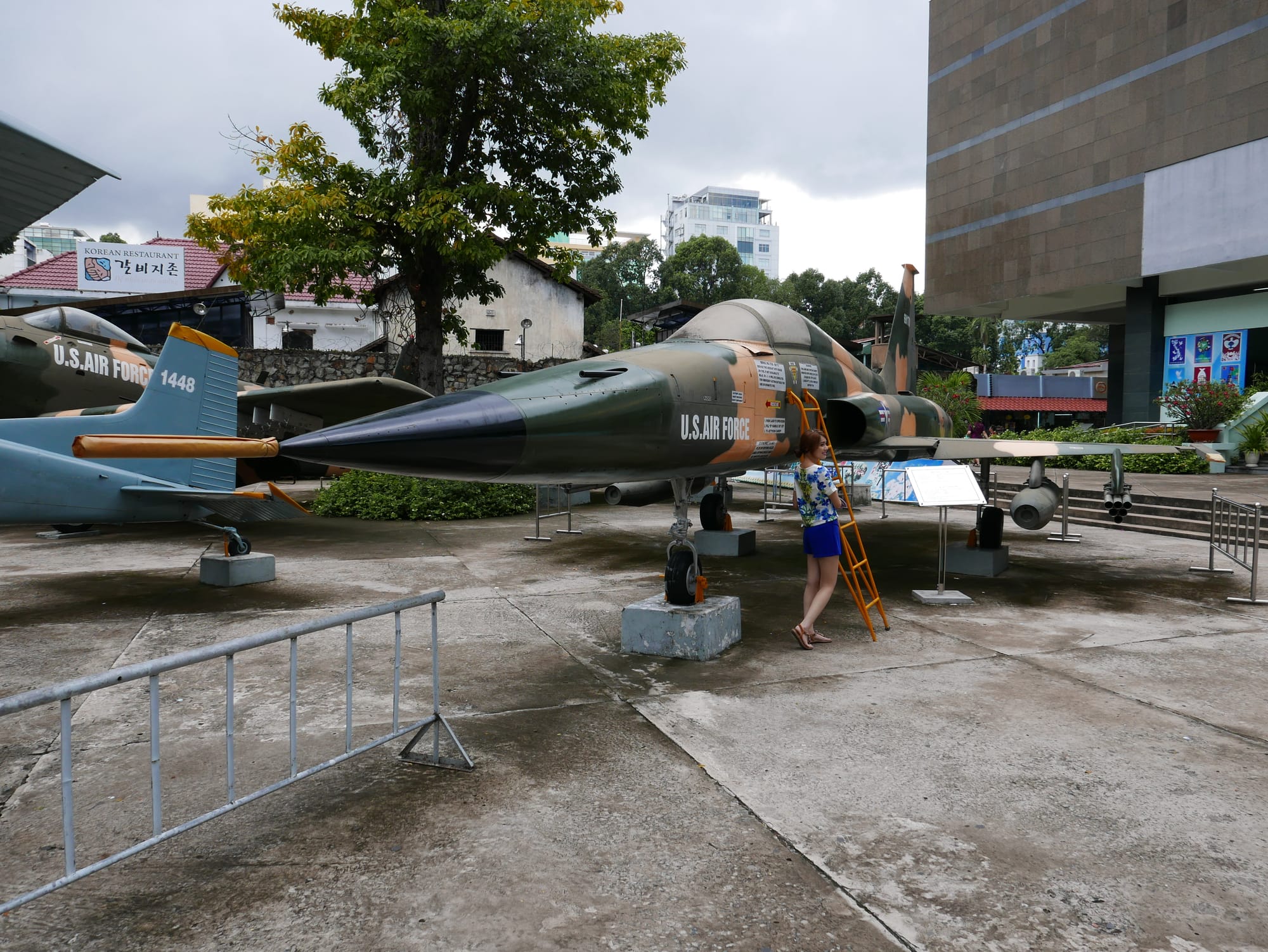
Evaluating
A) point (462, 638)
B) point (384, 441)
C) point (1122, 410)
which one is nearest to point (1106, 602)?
point (462, 638)

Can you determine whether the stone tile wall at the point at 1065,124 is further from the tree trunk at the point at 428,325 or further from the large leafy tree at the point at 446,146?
the tree trunk at the point at 428,325

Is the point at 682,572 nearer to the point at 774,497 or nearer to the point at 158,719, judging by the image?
the point at 158,719

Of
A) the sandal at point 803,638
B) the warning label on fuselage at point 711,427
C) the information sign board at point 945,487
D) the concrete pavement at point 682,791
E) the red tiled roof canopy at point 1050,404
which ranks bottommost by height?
the concrete pavement at point 682,791

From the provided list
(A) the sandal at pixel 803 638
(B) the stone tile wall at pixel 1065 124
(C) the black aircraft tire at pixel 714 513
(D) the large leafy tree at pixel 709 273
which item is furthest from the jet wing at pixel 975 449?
(D) the large leafy tree at pixel 709 273

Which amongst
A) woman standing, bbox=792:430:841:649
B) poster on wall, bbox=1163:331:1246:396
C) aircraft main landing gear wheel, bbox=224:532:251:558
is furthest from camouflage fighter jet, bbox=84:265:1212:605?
poster on wall, bbox=1163:331:1246:396

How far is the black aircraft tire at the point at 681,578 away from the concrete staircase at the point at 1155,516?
31.3ft

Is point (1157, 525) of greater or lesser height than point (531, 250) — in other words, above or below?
below

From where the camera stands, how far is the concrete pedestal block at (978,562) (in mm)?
9625

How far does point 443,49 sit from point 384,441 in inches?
476

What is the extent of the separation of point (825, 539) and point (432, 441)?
11.4ft

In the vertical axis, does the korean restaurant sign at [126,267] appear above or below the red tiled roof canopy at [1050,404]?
above

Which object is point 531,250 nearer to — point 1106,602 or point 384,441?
point 1106,602

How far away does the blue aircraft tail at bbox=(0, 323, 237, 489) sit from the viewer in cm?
841

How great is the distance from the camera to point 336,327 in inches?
1369
